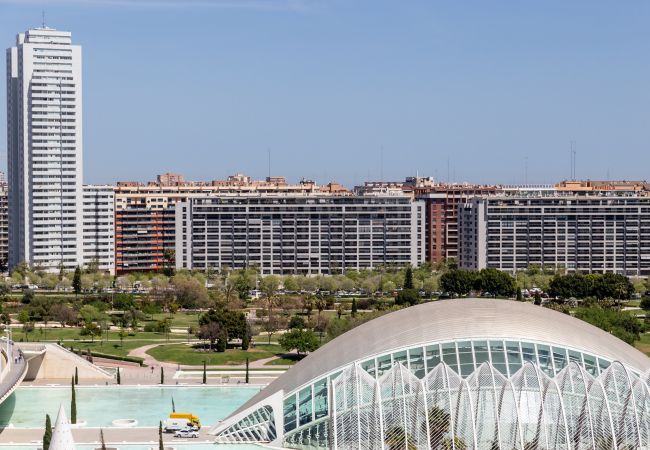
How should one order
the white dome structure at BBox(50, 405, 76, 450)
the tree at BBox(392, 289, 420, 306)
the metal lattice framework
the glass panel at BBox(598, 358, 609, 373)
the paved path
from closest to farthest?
the white dome structure at BBox(50, 405, 76, 450), the metal lattice framework, the glass panel at BBox(598, 358, 609, 373), the paved path, the tree at BBox(392, 289, 420, 306)

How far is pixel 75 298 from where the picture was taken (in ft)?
343

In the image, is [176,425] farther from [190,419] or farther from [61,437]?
[61,437]

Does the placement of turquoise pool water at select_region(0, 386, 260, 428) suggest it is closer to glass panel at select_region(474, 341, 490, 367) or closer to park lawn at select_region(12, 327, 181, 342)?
glass panel at select_region(474, 341, 490, 367)

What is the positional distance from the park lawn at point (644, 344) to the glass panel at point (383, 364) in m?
34.8

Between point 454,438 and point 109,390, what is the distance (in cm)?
2523

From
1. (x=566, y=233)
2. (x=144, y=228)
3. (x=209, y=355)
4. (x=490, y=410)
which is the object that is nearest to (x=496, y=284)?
(x=566, y=233)

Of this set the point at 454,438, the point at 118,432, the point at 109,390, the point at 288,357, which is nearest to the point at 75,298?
the point at 288,357

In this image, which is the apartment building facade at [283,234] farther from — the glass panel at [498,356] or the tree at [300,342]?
the glass panel at [498,356]

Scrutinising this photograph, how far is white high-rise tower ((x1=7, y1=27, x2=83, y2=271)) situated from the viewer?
A: 127m

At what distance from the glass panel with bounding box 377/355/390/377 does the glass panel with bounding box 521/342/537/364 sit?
4265 millimetres

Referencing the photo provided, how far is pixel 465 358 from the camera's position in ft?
130

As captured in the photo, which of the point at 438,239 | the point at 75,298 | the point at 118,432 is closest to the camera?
the point at 118,432

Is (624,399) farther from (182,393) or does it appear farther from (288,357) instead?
(288,357)

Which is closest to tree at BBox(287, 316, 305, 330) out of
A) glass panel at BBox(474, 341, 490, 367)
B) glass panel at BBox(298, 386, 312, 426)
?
glass panel at BBox(298, 386, 312, 426)
